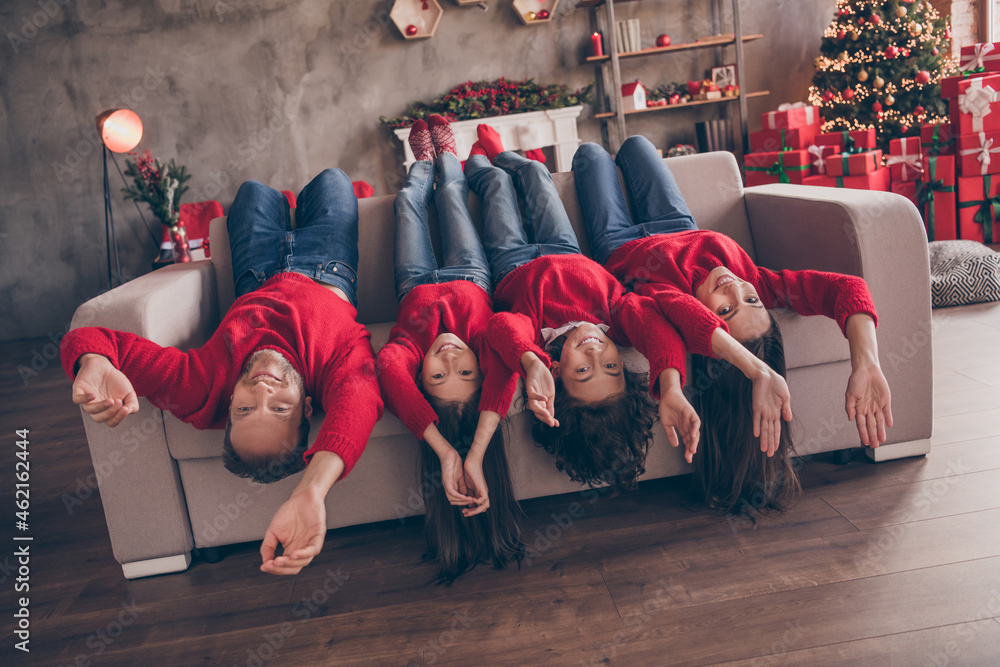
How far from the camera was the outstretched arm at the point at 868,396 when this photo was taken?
1367 millimetres

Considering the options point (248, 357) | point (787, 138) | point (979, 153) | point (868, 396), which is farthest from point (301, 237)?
point (979, 153)

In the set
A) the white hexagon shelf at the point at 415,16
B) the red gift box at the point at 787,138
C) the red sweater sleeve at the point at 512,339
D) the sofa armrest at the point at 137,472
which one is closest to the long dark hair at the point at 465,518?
the red sweater sleeve at the point at 512,339

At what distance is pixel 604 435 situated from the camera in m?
1.48

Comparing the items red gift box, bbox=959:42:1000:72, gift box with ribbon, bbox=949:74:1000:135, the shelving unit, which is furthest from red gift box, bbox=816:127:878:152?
the shelving unit

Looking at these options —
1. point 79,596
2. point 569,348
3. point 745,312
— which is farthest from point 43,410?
point 745,312

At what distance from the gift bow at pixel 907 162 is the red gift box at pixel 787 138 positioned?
459 millimetres

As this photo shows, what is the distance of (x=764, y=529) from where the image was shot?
1502 millimetres

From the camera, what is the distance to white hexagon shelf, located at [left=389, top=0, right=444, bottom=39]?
483cm

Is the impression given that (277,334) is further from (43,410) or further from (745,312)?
(43,410)

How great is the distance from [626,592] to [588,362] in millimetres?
467

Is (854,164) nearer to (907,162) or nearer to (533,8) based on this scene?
(907,162)

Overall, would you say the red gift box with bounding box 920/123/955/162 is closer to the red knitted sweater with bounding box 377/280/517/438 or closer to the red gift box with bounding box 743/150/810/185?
the red gift box with bounding box 743/150/810/185

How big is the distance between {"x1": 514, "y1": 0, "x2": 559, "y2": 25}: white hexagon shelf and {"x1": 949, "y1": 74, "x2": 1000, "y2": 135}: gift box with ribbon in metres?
2.63

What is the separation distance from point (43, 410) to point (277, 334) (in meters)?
2.17
